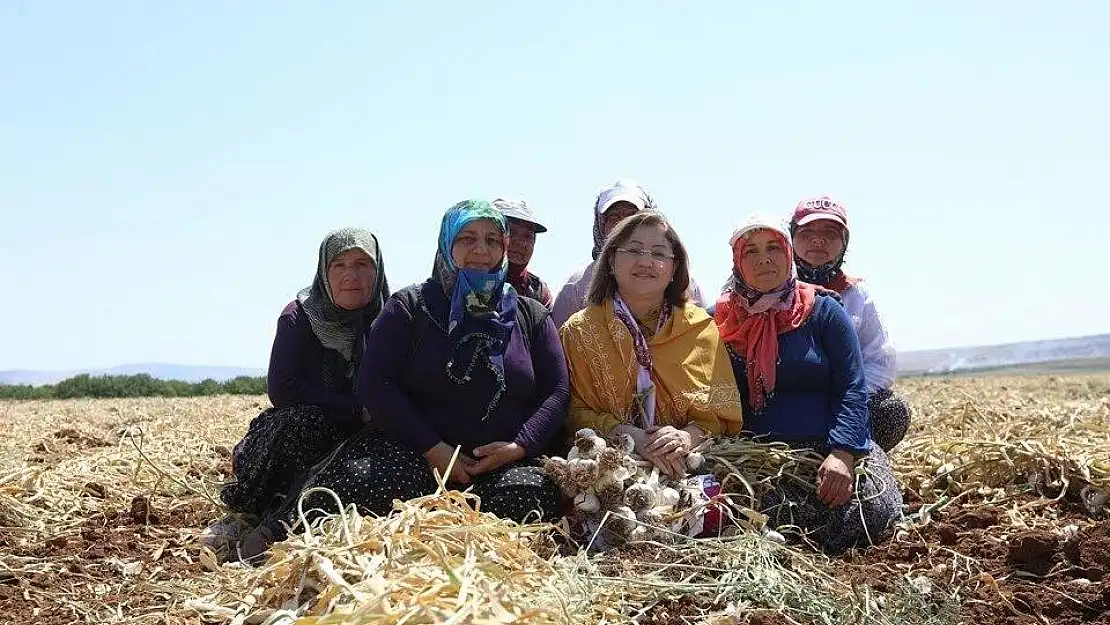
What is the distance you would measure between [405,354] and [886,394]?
2.54 meters

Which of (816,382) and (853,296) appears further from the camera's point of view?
(853,296)

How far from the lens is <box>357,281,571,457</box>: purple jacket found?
14.5 ft

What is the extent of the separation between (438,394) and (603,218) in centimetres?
186

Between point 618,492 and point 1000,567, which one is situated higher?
point 618,492

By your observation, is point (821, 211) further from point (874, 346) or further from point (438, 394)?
point (438, 394)

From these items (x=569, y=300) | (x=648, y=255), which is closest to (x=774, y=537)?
(x=648, y=255)

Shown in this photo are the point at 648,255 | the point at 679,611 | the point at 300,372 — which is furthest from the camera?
the point at 300,372

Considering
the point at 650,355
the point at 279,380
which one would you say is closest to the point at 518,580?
the point at 650,355

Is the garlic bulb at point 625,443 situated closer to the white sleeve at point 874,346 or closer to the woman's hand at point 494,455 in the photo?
the woman's hand at point 494,455

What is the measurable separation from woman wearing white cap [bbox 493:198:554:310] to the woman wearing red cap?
1.58 m

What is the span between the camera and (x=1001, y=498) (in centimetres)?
490

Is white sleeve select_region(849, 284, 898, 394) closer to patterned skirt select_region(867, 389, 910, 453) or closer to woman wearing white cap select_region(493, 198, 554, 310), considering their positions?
patterned skirt select_region(867, 389, 910, 453)

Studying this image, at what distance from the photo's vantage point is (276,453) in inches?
187

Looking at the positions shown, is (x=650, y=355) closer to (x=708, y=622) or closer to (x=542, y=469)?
(x=542, y=469)
